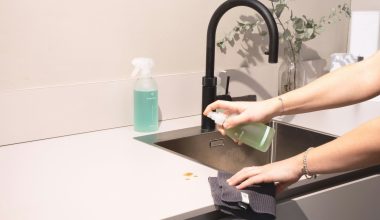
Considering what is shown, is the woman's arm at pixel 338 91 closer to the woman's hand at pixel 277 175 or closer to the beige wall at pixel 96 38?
the woman's hand at pixel 277 175

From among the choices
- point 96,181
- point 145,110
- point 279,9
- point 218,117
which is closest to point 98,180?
point 96,181

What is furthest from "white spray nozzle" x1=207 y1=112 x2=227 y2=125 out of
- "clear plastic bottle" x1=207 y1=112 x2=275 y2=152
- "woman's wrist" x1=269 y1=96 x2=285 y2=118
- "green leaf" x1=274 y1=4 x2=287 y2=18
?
"green leaf" x1=274 y1=4 x2=287 y2=18

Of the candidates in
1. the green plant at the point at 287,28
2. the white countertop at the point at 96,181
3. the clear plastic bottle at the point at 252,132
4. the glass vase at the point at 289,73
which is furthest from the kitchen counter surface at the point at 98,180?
the glass vase at the point at 289,73

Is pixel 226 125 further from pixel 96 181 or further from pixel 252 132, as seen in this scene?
pixel 96 181

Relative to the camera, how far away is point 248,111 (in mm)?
1141

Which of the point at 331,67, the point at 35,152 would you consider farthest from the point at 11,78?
the point at 331,67

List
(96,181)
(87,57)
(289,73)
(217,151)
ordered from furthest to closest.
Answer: (289,73) → (217,151) → (87,57) → (96,181)

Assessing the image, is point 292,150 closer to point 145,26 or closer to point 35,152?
point 145,26

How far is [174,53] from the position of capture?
168cm

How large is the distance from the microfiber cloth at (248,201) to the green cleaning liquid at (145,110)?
1.86 ft

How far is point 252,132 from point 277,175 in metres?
0.16

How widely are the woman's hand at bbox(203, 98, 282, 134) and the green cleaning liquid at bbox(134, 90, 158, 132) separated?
1.30 ft

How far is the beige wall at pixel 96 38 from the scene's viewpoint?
1.37 m

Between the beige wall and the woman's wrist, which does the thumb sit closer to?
the woman's wrist
